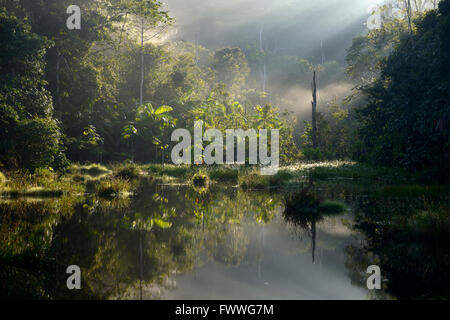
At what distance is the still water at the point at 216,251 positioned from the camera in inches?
188

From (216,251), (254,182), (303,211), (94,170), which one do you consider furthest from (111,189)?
(94,170)

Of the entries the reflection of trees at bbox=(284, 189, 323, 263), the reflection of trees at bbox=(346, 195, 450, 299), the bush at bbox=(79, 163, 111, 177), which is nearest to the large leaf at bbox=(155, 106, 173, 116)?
the bush at bbox=(79, 163, 111, 177)

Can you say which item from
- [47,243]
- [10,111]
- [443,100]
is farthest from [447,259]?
[10,111]

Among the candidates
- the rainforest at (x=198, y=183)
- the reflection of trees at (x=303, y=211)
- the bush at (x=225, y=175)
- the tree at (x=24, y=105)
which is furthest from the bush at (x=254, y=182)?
the tree at (x=24, y=105)

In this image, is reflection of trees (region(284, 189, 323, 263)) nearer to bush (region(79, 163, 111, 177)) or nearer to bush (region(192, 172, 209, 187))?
bush (region(192, 172, 209, 187))

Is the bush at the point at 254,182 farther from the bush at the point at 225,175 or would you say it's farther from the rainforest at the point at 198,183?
the bush at the point at 225,175

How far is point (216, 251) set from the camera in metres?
6.61

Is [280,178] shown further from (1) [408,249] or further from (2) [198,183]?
(1) [408,249]

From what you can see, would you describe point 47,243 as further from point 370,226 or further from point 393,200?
point 393,200

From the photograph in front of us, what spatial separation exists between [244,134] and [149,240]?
19.9m

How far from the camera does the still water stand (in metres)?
4.77

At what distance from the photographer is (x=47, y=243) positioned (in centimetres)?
668

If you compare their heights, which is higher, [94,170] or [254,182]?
[94,170]

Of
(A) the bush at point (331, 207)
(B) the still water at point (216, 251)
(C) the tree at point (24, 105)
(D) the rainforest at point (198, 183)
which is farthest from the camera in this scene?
(C) the tree at point (24, 105)
